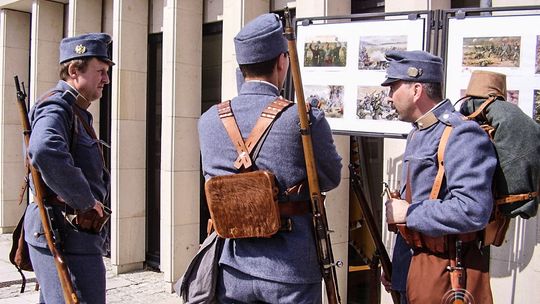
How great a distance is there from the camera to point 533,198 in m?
2.79

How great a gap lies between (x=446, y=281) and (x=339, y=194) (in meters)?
2.67

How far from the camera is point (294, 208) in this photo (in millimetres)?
2508

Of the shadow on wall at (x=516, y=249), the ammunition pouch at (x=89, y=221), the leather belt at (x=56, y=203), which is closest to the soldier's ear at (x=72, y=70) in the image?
the leather belt at (x=56, y=203)

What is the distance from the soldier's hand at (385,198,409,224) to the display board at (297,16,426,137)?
996 millimetres

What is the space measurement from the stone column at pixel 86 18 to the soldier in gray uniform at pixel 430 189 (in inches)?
266

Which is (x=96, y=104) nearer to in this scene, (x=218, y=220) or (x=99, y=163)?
(x=99, y=163)

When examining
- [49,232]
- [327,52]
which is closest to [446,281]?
[327,52]

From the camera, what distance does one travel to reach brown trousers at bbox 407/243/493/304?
268cm

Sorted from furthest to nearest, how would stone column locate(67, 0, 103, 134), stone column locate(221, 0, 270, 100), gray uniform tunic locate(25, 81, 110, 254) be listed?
stone column locate(67, 0, 103, 134) → stone column locate(221, 0, 270, 100) → gray uniform tunic locate(25, 81, 110, 254)

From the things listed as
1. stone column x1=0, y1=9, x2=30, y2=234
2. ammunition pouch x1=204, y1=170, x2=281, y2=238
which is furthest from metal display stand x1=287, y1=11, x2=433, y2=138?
stone column x1=0, y1=9, x2=30, y2=234

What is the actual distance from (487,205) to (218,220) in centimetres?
117

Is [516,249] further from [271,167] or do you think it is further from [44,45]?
[44,45]

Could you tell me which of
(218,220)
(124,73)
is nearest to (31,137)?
(218,220)

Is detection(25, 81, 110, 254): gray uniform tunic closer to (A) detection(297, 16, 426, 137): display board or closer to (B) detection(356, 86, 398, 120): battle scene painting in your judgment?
(A) detection(297, 16, 426, 137): display board
